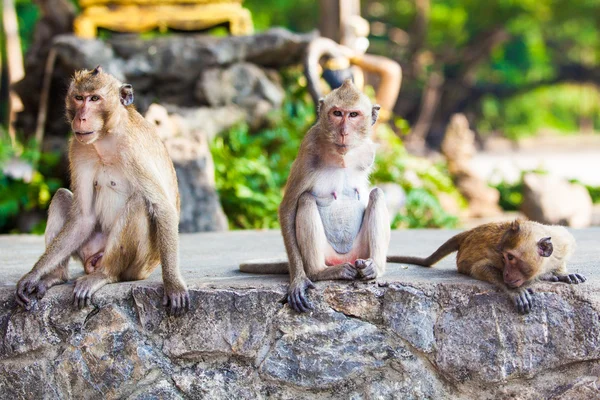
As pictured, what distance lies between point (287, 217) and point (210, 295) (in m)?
0.57

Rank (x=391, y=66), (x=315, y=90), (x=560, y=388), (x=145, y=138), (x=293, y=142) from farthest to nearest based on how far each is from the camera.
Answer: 1. (x=391, y=66)
2. (x=293, y=142)
3. (x=315, y=90)
4. (x=145, y=138)
5. (x=560, y=388)

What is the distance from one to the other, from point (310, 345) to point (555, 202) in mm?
8829

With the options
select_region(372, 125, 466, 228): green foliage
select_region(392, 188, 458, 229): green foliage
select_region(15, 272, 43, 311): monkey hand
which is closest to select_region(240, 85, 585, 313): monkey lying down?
select_region(15, 272, 43, 311): monkey hand

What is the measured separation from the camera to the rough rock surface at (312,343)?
3908 mm

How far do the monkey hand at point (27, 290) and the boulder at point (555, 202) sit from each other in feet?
29.4

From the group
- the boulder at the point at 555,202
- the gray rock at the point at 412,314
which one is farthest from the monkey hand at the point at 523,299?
the boulder at the point at 555,202

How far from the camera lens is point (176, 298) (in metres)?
3.97

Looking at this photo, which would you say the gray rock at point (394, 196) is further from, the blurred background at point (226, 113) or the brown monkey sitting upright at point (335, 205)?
the brown monkey sitting upright at point (335, 205)

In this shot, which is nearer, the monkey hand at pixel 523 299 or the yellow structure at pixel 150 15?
the monkey hand at pixel 523 299

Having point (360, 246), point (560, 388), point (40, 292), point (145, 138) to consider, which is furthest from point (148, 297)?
point (560, 388)

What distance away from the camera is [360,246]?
4309mm

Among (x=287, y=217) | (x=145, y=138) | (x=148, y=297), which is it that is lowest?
(x=148, y=297)

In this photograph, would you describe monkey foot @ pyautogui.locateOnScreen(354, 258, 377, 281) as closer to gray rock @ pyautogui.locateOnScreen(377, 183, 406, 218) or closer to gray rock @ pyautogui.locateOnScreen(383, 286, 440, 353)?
gray rock @ pyautogui.locateOnScreen(383, 286, 440, 353)

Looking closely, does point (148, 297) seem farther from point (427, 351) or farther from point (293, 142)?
point (293, 142)
